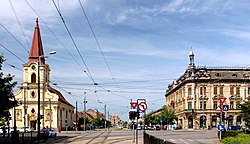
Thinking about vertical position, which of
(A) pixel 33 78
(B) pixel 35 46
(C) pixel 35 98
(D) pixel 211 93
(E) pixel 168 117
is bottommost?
(E) pixel 168 117

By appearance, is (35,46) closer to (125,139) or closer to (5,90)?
(125,139)

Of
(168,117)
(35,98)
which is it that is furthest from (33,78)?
(168,117)

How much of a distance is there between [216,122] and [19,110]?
4668 cm

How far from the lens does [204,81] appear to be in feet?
321

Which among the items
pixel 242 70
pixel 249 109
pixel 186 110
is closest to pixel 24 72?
pixel 186 110

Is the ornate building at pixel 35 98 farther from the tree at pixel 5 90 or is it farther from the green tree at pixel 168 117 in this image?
the tree at pixel 5 90

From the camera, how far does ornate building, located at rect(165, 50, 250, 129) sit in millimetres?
95000

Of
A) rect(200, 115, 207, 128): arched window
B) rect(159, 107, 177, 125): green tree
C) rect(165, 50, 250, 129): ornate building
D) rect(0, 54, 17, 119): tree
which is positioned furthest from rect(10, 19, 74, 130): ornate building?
rect(0, 54, 17, 119): tree

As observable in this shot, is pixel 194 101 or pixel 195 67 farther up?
pixel 195 67

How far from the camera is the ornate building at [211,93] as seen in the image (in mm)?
95000

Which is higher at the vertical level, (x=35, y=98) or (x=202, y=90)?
(x=202, y=90)

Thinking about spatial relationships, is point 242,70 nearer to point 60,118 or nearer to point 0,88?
point 60,118

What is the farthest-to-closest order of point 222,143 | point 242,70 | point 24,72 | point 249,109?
point 242,70, point 24,72, point 249,109, point 222,143

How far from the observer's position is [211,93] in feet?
320
